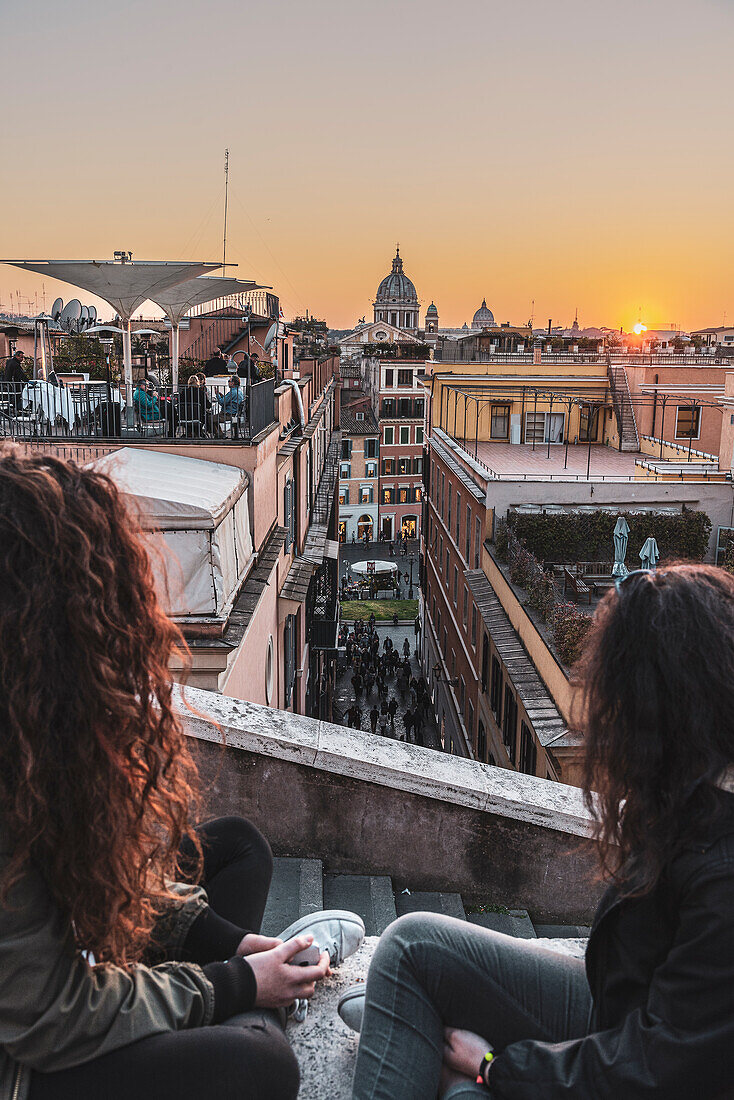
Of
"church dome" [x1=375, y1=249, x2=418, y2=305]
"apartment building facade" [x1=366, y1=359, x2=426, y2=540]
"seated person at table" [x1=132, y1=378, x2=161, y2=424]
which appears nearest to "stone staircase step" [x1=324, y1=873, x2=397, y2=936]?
"seated person at table" [x1=132, y1=378, x2=161, y2=424]

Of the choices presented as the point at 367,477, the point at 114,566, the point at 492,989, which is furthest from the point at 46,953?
the point at 367,477

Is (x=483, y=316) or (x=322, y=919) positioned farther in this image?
(x=483, y=316)

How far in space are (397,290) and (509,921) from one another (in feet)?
533

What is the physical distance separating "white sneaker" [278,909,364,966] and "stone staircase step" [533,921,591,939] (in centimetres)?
134

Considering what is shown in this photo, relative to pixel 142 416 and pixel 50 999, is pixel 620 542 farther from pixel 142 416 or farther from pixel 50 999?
pixel 50 999

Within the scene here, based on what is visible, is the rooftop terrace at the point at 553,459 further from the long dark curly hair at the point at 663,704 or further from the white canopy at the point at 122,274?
the long dark curly hair at the point at 663,704

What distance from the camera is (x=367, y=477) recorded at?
69.0 m

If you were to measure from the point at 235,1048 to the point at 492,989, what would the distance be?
0.70 meters

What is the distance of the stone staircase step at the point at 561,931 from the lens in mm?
4184

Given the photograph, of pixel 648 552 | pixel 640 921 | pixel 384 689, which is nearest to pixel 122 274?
pixel 648 552

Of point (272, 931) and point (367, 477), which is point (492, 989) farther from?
point (367, 477)

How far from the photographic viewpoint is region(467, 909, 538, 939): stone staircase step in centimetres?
414

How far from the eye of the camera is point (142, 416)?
40.3 feet

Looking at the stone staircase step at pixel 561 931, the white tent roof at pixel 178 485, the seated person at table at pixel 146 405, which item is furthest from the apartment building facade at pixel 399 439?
the stone staircase step at pixel 561 931
